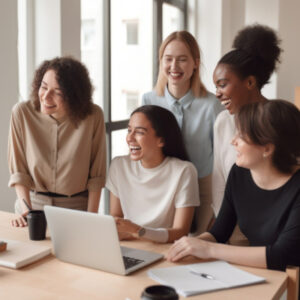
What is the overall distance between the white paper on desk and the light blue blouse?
1.10m

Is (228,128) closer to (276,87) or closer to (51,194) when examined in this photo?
(51,194)

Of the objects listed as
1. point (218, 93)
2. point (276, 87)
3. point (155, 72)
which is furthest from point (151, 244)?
point (276, 87)

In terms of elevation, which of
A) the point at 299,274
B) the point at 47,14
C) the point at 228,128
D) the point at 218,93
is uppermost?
the point at 47,14

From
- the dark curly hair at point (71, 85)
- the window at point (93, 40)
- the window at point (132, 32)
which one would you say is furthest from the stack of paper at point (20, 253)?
the window at point (132, 32)

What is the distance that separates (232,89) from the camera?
2.33 meters

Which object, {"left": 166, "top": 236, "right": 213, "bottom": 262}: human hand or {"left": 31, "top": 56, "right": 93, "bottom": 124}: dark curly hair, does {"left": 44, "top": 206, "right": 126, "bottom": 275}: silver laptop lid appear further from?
{"left": 31, "top": 56, "right": 93, "bottom": 124}: dark curly hair

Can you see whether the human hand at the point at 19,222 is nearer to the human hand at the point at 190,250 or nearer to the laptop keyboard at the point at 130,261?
the laptop keyboard at the point at 130,261

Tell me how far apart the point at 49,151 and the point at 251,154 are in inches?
41.1

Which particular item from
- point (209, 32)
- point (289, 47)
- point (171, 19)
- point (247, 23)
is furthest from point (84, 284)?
point (289, 47)

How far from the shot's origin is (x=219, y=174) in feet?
7.47

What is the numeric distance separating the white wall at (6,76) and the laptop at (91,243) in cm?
111

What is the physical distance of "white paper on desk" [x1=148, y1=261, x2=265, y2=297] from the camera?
141 centimetres

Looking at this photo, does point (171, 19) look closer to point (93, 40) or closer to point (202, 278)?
point (93, 40)

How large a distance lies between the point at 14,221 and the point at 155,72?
9.96ft
